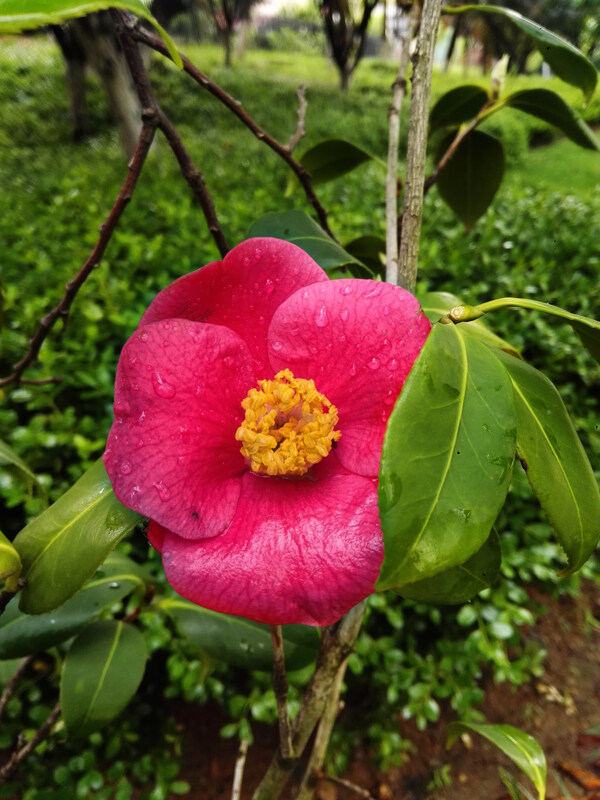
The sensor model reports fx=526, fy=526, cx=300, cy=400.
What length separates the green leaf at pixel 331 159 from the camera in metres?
0.82

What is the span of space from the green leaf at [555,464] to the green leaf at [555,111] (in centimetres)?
49

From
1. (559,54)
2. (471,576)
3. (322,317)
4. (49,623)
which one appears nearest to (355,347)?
(322,317)

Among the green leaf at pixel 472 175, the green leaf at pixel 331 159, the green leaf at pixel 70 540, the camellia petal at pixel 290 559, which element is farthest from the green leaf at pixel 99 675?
the green leaf at pixel 472 175

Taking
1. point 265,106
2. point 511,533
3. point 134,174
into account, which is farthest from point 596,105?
point 134,174

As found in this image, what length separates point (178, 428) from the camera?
16.8 inches

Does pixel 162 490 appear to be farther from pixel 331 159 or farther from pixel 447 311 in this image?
pixel 331 159

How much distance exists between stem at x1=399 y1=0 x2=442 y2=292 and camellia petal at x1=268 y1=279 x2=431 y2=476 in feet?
0.50

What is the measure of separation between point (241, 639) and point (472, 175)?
861mm

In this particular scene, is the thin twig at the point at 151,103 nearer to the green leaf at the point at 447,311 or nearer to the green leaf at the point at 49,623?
the green leaf at the point at 447,311

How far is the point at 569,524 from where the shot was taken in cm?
42

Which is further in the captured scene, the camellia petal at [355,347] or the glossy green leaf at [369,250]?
the glossy green leaf at [369,250]

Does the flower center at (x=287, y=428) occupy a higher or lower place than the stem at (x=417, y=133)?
lower

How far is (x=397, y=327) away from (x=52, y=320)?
0.46 metres

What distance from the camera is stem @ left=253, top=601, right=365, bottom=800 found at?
56 centimetres
